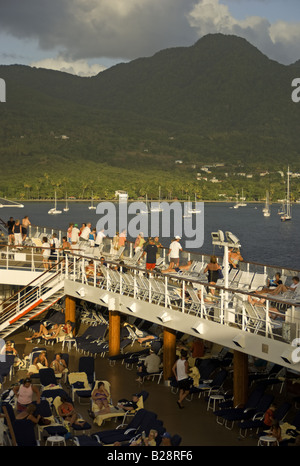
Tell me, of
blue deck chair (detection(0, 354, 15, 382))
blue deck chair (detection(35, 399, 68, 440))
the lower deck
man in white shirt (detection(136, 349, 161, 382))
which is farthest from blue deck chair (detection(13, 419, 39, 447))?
man in white shirt (detection(136, 349, 161, 382))

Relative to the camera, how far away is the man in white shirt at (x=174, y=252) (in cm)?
2170

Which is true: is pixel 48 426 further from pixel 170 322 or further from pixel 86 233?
pixel 86 233

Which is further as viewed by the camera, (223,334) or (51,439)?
(223,334)

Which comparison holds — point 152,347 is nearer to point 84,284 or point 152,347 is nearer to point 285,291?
point 84,284

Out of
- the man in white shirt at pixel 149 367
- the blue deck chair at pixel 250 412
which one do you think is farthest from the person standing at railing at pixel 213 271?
the blue deck chair at pixel 250 412

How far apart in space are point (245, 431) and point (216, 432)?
0.62 meters

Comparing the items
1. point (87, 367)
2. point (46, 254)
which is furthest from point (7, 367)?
point (46, 254)

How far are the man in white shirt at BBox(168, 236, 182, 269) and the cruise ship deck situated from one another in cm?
52

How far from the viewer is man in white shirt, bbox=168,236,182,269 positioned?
21.7 metres

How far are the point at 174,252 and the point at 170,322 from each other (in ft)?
14.4

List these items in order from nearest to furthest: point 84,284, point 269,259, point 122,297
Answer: point 122,297 → point 84,284 → point 269,259
